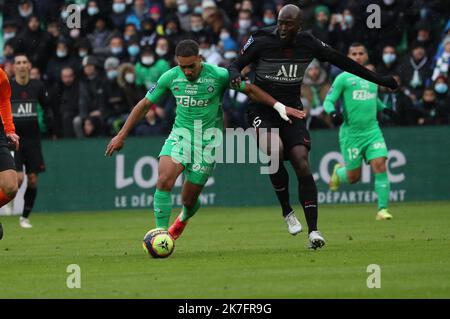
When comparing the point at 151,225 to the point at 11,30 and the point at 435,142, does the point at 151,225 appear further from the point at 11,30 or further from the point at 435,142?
the point at 11,30

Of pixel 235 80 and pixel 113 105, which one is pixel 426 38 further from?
pixel 235 80

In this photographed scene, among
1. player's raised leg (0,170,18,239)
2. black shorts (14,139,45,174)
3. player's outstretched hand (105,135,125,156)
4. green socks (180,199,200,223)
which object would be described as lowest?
black shorts (14,139,45,174)

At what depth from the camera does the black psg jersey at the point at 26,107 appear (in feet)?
70.6

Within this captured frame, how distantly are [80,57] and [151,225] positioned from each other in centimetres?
815

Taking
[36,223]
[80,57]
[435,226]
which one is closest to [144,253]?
[435,226]

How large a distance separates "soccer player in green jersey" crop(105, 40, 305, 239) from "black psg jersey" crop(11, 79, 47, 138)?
7728 millimetres

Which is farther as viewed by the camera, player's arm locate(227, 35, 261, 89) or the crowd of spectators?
the crowd of spectators

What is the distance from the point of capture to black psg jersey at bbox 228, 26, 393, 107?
47.2 feet

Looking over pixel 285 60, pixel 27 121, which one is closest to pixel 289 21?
pixel 285 60

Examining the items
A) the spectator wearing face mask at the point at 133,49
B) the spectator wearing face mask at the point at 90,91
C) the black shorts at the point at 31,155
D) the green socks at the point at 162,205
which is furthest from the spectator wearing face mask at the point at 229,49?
the green socks at the point at 162,205

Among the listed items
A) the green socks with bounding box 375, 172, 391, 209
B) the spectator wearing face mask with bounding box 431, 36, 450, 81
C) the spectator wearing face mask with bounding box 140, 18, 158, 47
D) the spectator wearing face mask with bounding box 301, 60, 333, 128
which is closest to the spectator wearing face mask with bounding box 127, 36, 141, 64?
the spectator wearing face mask with bounding box 140, 18, 158, 47

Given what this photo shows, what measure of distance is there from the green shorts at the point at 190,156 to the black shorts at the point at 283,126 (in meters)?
0.82

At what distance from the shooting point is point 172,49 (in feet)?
87.4

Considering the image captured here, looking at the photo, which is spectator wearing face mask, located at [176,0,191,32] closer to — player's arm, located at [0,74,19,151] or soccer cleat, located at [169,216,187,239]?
soccer cleat, located at [169,216,187,239]
